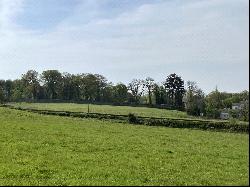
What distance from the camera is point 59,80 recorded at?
177 m

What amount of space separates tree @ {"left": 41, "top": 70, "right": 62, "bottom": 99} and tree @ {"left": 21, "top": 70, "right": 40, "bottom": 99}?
3.71m

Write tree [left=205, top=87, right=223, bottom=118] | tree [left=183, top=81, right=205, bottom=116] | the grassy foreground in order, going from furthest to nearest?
the grassy foreground → tree [left=183, top=81, right=205, bottom=116] → tree [left=205, top=87, right=223, bottom=118]

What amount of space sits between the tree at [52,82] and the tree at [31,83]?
371 centimetres

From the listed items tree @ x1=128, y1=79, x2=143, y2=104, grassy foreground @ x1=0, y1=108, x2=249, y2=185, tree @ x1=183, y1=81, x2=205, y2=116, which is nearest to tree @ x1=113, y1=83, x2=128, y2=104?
tree @ x1=128, y1=79, x2=143, y2=104

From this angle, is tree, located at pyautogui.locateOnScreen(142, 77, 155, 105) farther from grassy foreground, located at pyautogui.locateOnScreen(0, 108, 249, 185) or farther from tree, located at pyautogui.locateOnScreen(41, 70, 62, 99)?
grassy foreground, located at pyautogui.locateOnScreen(0, 108, 249, 185)

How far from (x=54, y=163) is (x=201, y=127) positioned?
47534 mm

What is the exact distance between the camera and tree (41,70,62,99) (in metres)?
174

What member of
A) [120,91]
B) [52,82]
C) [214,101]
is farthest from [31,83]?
[214,101]

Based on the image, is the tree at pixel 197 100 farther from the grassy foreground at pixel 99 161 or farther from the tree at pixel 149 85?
the tree at pixel 149 85

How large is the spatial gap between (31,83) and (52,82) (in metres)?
8.39

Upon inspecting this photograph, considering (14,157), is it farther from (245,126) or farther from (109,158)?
(245,126)

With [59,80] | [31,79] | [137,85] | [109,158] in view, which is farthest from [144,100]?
[109,158]

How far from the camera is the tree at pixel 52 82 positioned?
17412 centimetres

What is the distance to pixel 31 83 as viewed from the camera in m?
174
